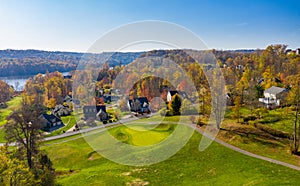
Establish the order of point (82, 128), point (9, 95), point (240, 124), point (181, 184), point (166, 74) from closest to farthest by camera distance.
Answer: point (181, 184) < point (240, 124) < point (82, 128) < point (166, 74) < point (9, 95)

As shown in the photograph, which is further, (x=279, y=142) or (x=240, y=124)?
(x=240, y=124)

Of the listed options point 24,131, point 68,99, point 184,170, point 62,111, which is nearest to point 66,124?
point 62,111

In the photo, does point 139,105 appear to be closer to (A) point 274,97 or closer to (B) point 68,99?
(A) point 274,97

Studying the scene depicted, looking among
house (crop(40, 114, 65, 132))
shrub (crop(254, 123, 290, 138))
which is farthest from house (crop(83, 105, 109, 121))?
shrub (crop(254, 123, 290, 138))

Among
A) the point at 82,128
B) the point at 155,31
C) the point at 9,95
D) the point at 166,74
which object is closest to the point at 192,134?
the point at 155,31

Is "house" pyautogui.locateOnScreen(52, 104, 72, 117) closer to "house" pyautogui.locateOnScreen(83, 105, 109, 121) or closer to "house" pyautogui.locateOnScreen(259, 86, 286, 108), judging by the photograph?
"house" pyautogui.locateOnScreen(83, 105, 109, 121)

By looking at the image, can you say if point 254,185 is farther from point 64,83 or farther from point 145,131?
point 64,83

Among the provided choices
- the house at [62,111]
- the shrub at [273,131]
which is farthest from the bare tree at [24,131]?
the house at [62,111]
